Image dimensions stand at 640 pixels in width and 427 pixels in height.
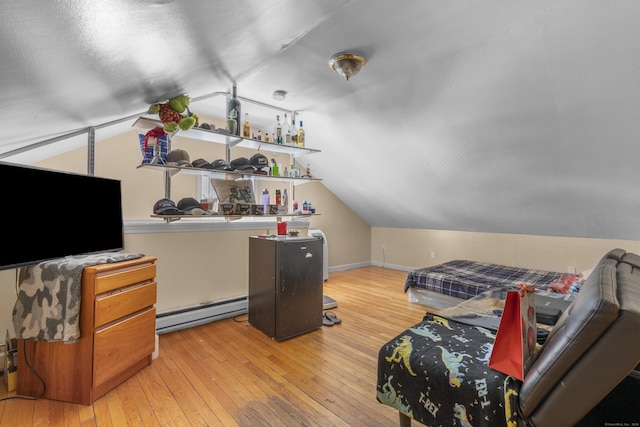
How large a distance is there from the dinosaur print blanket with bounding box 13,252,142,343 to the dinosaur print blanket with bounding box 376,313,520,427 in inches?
67.9

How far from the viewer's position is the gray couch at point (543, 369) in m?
0.82

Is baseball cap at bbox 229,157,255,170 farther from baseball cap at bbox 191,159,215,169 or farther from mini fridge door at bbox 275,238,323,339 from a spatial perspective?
mini fridge door at bbox 275,238,323,339

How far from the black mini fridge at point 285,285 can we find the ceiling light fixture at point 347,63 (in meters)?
1.47

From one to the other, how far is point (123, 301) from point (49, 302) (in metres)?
0.36

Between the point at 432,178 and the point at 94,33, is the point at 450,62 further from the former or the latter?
the point at 94,33

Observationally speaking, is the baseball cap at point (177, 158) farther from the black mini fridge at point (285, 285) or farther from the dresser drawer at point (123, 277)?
the black mini fridge at point (285, 285)

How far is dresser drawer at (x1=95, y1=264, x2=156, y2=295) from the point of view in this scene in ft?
5.66

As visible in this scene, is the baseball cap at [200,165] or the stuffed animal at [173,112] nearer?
the stuffed animal at [173,112]

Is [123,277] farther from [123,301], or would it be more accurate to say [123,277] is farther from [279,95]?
[279,95]

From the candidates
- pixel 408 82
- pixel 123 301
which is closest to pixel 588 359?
pixel 408 82

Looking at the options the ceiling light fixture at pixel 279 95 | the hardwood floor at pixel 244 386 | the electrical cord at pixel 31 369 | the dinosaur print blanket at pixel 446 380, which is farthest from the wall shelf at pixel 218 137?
the dinosaur print blanket at pixel 446 380

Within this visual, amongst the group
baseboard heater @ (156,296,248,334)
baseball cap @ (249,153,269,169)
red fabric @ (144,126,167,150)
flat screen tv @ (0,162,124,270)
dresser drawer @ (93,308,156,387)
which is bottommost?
baseboard heater @ (156,296,248,334)

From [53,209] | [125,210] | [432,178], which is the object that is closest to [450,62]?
[432,178]

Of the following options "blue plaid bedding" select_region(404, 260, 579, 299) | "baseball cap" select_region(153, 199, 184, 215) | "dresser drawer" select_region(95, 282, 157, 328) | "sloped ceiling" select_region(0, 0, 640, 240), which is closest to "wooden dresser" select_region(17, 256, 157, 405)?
"dresser drawer" select_region(95, 282, 157, 328)
